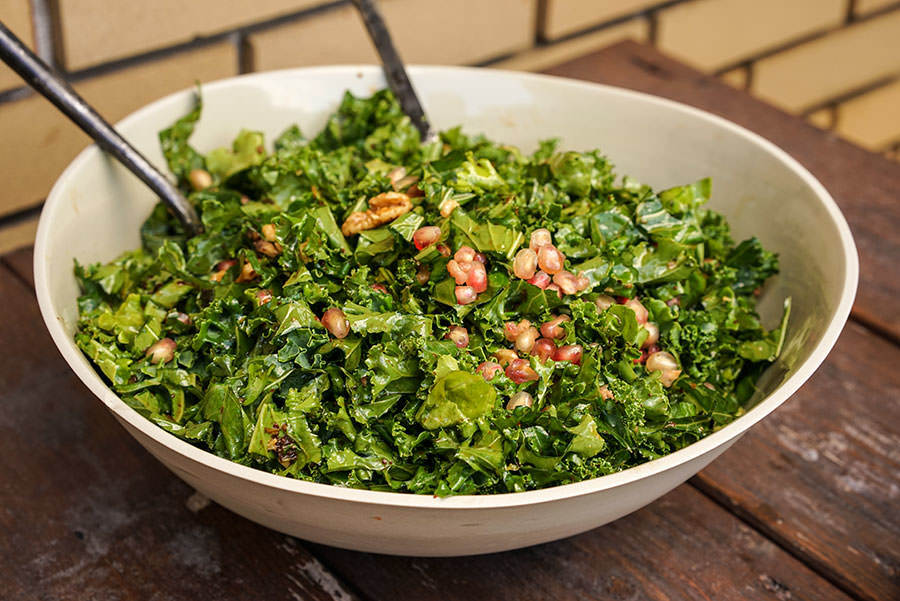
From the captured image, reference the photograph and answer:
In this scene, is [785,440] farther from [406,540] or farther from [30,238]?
[30,238]

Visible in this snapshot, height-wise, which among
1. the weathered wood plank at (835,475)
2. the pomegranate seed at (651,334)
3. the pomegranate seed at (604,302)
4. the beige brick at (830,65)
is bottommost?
the beige brick at (830,65)

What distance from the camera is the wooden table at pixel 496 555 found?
0.89 meters

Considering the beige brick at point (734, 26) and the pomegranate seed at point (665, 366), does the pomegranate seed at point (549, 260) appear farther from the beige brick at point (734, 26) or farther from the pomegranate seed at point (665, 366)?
the beige brick at point (734, 26)

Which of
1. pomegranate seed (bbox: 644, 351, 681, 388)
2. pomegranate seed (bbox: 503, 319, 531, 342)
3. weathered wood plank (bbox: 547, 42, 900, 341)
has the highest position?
pomegranate seed (bbox: 503, 319, 531, 342)

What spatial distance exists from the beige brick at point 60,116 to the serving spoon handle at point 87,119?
348 mm

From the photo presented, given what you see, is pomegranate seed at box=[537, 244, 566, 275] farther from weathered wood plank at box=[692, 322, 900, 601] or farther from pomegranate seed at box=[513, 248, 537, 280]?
weathered wood plank at box=[692, 322, 900, 601]

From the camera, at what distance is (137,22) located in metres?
1.37

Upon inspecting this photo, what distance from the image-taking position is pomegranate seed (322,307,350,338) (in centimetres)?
85

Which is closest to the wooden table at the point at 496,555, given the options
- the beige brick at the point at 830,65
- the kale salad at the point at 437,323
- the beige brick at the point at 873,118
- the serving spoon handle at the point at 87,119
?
the kale salad at the point at 437,323

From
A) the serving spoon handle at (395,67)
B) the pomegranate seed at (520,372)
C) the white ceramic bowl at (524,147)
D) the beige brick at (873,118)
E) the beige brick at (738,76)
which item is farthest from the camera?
the beige brick at (873,118)

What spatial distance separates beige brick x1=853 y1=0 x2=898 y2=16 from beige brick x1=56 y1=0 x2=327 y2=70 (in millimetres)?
1692

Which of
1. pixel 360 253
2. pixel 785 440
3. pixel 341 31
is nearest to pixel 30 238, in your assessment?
pixel 341 31

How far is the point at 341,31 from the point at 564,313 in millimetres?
883

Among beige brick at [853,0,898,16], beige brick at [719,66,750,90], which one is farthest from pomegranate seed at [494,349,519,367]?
beige brick at [853,0,898,16]
